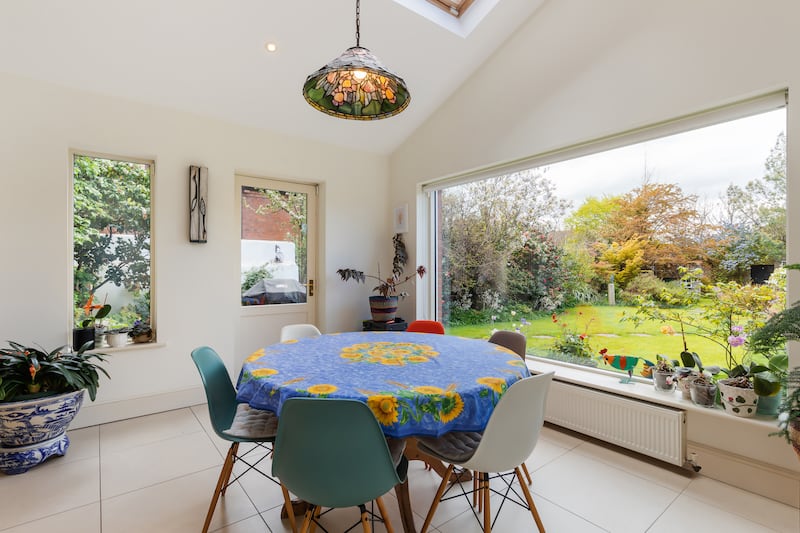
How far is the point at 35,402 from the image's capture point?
2.34 metres

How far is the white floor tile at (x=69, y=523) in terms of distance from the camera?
1838mm

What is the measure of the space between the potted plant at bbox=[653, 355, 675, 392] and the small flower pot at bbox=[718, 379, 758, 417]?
0.31m

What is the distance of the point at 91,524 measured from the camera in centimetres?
188

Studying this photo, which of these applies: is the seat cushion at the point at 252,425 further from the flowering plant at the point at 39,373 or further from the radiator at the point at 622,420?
the radiator at the point at 622,420

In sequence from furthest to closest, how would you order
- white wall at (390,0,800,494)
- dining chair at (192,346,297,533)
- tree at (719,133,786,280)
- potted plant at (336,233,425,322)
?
potted plant at (336,233,425,322), tree at (719,133,786,280), white wall at (390,0,800,494), dining chair at (192,346,297,533)

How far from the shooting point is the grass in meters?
2.55

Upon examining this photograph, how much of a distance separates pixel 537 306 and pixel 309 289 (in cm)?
250

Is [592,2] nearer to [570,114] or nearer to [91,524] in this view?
[570,114]

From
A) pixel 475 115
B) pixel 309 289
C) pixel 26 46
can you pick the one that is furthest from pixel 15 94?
pixel 475 115

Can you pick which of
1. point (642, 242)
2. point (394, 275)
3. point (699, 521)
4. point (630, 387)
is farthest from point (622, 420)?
point (394, 275)

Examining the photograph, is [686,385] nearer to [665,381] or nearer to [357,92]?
[665,381]

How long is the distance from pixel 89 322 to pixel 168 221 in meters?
1.02

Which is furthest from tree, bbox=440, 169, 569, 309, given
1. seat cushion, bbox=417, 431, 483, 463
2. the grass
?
seat cushion, bbox=417, 431, 483, 463

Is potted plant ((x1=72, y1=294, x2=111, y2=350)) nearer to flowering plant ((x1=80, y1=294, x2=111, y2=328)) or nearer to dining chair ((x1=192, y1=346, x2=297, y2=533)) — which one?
flowering plant ((x1=80, y1=294, x2=111, y2=328))
